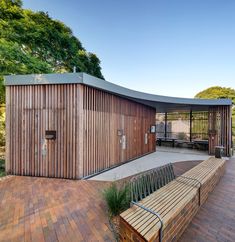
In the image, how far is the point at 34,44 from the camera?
9703 mm

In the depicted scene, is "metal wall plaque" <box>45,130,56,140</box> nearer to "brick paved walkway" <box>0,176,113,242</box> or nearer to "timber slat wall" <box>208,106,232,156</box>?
"brick paved walkway" <box>0,176,113,242</box>

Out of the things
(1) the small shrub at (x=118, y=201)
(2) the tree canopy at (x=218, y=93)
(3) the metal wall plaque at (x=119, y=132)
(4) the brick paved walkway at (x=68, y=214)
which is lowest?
(4) the brick paved walkway at (x=68, y=214)

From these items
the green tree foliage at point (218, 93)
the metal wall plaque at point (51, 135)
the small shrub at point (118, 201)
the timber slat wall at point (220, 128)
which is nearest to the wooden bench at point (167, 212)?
the small shrub at point (118, 201)

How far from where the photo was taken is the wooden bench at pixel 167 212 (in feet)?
6.19

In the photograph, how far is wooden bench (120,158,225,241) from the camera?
1886mm

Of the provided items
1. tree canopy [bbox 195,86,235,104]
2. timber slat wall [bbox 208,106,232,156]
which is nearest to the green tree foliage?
tree canopy [bbox 195,86,235,104]

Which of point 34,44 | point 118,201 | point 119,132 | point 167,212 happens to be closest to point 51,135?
point 119,132

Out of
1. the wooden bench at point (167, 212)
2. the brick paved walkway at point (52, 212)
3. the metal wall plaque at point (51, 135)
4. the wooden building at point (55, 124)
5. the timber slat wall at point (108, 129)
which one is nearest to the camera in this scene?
the wooden bench at point (167, 212)

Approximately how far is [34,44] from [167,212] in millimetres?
11477

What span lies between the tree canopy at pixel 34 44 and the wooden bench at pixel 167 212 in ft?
24.5

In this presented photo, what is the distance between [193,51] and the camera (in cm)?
986

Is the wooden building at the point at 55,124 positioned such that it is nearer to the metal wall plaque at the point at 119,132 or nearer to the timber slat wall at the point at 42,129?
the timber slat wall at the point at 42,129

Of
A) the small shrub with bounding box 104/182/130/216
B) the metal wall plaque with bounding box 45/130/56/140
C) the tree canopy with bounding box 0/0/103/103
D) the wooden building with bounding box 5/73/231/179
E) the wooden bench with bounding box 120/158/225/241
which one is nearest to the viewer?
the wooden bench with bounding box 120/158/225/241

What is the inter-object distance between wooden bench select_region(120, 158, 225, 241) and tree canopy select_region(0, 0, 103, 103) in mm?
7468
